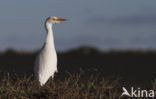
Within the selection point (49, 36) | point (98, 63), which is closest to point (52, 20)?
point (49, 36)

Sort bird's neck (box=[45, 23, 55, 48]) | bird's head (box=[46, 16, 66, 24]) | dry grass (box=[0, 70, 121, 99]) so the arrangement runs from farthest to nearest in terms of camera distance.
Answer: bird's head (box=[46, 16, 66, 24])
bird's neck (box=[45, 23, 55, 48])
dry grass (box=[0, 70, 121, 99])

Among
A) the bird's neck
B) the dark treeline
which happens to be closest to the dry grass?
the bird's neck

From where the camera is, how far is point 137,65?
2009 centimetres

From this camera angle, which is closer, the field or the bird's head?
the field

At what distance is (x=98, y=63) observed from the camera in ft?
69.4

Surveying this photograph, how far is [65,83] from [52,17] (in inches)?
121

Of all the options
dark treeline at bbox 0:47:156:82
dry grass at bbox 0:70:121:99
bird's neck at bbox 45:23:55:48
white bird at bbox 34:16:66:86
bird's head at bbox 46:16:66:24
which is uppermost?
bird's head at bbox 46:16:66:24

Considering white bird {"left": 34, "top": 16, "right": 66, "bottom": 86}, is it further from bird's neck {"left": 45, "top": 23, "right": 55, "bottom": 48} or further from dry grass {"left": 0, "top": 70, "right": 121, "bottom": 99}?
dry grass {"left": 0, "top": 70, "right": 121, "bottom": 99}

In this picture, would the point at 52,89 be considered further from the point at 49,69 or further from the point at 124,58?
the point at 124,58

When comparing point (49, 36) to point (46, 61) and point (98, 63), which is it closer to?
point (46, 61)

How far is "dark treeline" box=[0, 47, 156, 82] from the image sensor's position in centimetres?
1697

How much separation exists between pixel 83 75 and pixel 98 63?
588cm

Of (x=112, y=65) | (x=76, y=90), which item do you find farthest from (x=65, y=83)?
(x=112, y=65)

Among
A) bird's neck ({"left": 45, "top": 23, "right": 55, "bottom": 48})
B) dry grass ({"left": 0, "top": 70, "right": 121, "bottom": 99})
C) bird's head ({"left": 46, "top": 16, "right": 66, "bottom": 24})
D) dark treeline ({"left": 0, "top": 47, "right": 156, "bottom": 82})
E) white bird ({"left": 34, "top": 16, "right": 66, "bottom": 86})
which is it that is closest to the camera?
dry grass ({"left": 0, "top": 70, "right": 121, "bottom": 99})
